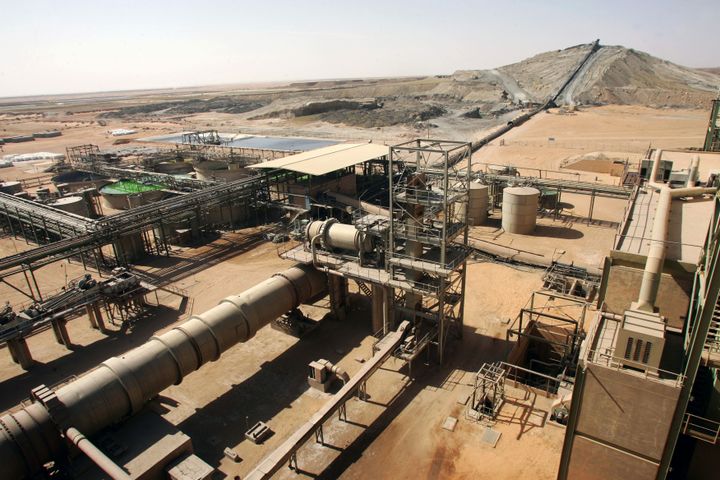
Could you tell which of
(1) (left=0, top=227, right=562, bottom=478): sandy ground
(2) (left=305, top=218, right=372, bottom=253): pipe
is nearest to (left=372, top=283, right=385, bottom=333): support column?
(1) (left=0, top=227, right=562, bottom=478): sandy ground

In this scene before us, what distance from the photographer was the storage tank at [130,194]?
43969 mm

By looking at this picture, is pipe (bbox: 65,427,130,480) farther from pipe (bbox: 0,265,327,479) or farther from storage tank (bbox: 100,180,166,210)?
storage tank (bbox: 100,180,166,210)

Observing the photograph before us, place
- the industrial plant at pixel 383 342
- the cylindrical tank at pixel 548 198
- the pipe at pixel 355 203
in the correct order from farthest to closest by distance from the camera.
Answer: the cylindrical tank at pixel 548 198
the pipe at pixel 355 203
the industrial plant at pixel 383 342

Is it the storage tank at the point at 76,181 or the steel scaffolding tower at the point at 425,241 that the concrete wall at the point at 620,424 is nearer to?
the steel scaffolding tower at the point at 425,241

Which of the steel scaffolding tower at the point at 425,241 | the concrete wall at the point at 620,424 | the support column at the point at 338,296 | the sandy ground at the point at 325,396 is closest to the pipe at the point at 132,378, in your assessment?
the sandy ground at the point at 325,396

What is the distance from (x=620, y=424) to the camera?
12.5 meters

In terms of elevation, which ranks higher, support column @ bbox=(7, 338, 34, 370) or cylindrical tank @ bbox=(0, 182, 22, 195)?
cylindrical tank @ bbox=(0, 182, 22, 195)

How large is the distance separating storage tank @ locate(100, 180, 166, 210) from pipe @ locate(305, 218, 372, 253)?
2738cm

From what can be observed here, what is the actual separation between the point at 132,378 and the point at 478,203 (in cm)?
3059

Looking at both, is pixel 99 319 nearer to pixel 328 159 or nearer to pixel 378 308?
pixel 378 308

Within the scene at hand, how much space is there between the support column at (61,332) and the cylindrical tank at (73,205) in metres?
21.5

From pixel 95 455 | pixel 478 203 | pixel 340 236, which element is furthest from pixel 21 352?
pixel 478 203

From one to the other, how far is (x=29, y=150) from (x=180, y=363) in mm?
105524

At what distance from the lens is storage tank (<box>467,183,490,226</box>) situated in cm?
3891
